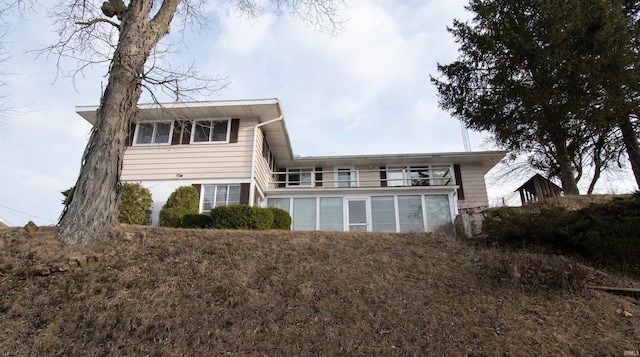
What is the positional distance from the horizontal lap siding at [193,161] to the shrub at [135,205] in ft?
3.82

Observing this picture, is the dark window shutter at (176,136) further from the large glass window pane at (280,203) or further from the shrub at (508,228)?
the shrub at (508,228)

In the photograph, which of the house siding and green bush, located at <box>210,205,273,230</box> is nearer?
green bush, located at <box>210,205,273,230</box>

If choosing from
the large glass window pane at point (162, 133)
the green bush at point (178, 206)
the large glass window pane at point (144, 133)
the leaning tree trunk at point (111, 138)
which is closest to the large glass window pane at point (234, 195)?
the green bush at point (178, 206)

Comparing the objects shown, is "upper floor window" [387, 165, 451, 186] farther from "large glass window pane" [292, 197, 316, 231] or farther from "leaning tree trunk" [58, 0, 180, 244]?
"leaning tree trunk" [58, 0, 180, 244]

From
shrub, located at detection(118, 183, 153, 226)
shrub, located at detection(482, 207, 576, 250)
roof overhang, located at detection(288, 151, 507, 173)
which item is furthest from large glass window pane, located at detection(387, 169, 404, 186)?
shrub, located at detection(118, 183, 153, 226)

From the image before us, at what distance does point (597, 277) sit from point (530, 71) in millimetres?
8109

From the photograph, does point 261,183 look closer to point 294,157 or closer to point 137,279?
point 294,157

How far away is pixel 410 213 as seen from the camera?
48.3 feet

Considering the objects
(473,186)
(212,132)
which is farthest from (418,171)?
(212,132)

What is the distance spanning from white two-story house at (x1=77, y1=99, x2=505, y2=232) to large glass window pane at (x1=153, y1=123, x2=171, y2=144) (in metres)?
0.04

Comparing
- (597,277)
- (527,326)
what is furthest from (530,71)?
(527,326)

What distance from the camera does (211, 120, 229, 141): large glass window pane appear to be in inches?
562

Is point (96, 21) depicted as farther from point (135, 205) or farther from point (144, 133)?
point (144, 133)

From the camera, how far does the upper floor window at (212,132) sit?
46.7 feet
